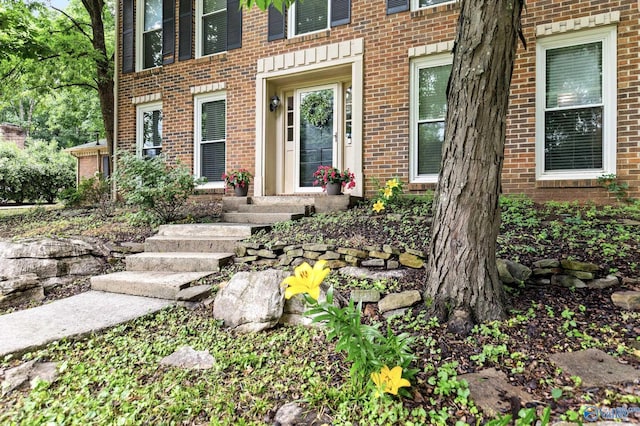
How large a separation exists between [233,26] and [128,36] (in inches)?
110

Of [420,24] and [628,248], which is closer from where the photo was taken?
[628,248]

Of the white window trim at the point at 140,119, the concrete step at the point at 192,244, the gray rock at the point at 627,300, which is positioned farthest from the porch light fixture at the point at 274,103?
the gray rock at the point at 627,300

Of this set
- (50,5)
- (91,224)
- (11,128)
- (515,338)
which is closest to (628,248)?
(515,338)

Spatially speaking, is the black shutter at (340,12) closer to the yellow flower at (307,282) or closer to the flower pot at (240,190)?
the flower pot at (240,190)

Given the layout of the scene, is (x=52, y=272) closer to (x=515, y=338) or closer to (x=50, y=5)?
(x=515, y=338)

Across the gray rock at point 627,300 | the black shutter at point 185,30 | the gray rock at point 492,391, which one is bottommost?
the gray rock at point 492,391

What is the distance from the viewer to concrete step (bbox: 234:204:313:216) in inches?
201

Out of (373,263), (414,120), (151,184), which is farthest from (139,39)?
(373,263)

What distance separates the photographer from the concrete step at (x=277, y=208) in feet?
16.8

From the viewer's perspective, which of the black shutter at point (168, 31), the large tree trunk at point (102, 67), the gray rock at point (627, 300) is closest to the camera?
the gray rock at point (627, 300)

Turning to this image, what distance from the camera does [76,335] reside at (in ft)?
8.02

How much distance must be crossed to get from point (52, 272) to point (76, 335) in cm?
190

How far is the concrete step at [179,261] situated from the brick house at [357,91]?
2622 mm

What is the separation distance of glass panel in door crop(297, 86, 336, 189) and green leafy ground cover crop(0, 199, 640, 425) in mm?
3728
